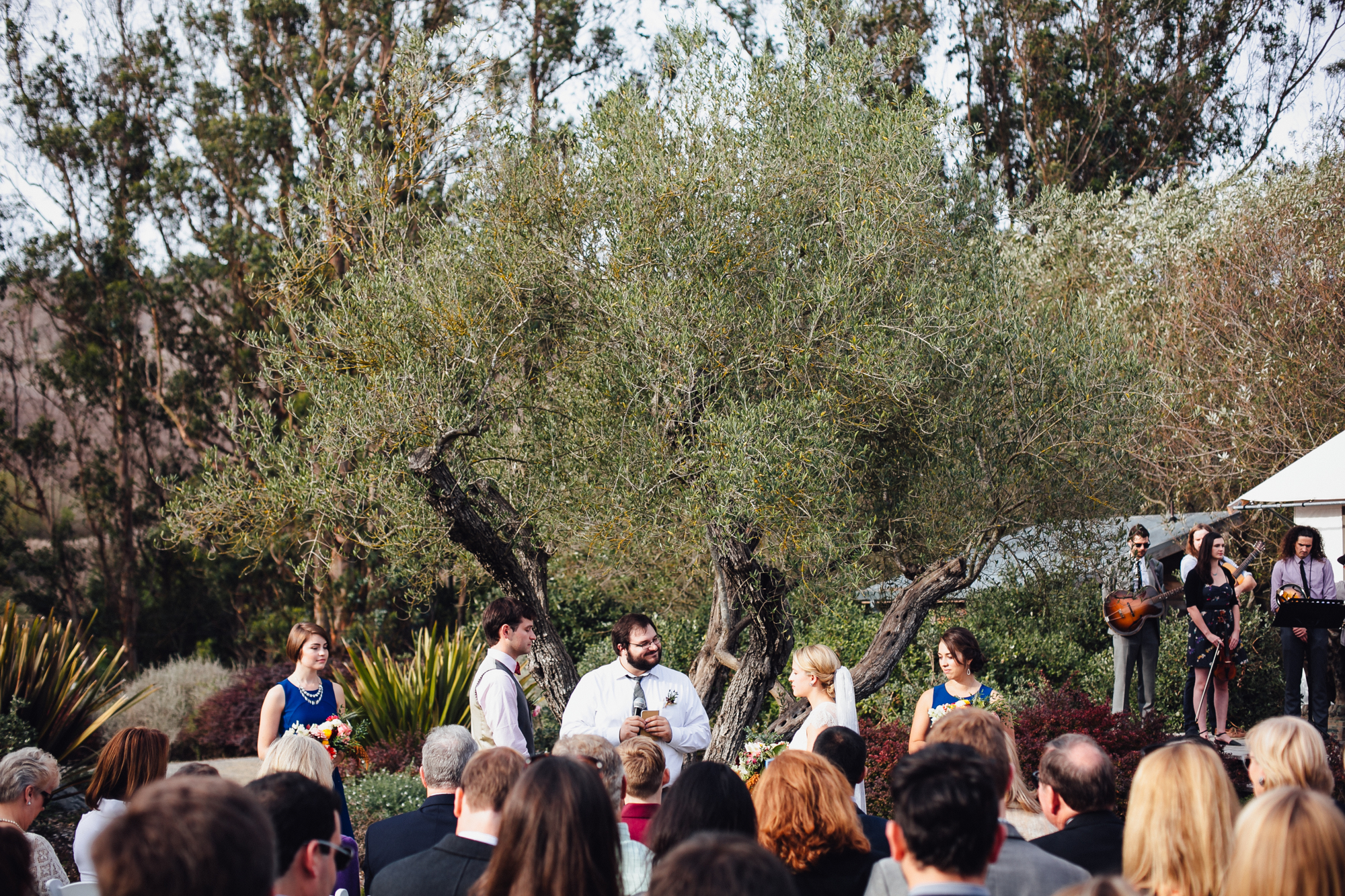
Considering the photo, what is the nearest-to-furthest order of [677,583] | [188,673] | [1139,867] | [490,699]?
[1139,867], [490,699], [677,583], [188,673]

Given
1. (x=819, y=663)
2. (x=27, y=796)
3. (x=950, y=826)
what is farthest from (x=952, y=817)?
(x=27, y=796)

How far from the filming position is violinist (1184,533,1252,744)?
353 inches

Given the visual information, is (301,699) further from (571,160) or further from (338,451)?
(571,160)

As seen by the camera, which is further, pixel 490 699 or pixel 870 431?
pixel 870 431

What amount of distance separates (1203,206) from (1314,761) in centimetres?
1727

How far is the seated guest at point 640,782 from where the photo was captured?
429 centimetres

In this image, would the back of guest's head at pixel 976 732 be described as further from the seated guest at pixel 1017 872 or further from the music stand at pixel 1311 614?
the music stand at pixel 1311 614

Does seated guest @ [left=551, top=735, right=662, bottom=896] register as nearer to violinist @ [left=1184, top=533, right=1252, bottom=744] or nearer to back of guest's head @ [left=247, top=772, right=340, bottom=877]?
back of guest's head @ [left=247, top=772, right=340, bottom=877]

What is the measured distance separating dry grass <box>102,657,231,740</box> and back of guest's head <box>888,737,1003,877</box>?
12.4 m

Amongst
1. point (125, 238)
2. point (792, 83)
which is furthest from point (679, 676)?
point (125, 238)

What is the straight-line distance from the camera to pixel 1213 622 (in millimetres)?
9078

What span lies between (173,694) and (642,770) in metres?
12.3

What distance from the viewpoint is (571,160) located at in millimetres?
7863

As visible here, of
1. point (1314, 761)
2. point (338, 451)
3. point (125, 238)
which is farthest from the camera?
point (125, 238)
